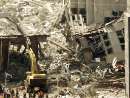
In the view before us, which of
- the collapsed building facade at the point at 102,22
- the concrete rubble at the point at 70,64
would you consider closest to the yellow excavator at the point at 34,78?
the concrete rubble at the point at 70,64

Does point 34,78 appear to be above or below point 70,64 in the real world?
below

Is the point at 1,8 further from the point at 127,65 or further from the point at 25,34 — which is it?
the point at 127,65

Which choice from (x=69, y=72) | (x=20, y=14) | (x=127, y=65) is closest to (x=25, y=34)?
(x=20, y=14)

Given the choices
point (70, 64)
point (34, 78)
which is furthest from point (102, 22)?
point (34, 78)

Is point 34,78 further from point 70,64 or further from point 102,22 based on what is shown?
point 102,22

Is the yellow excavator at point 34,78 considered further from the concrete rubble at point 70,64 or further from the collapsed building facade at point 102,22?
the collapsed building facade at point 102,22

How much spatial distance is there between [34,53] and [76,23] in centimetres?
112

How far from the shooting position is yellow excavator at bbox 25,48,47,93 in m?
12.8

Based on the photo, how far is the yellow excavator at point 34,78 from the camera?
12844mm

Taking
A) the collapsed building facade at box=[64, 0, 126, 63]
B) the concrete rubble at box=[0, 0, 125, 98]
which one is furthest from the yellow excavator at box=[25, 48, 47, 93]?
the collapsed building facade at box=[64, 0, 126, 63]

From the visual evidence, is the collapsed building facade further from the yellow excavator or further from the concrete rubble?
the yellow excavator

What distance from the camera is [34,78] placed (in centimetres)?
1284

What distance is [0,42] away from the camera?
1288 cm

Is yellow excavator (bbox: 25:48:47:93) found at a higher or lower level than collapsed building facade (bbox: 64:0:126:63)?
lower
